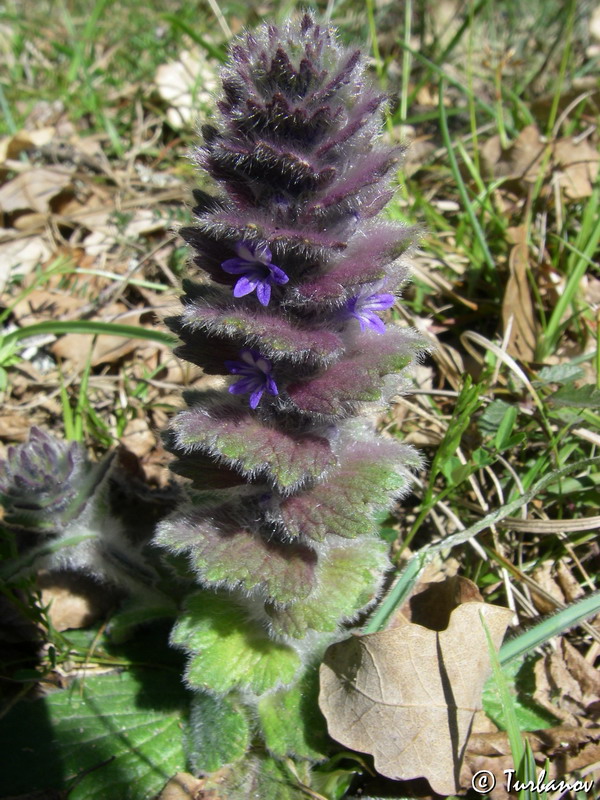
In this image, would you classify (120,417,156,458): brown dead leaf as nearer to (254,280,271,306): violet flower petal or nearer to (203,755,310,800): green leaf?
(203,755,310,800): green leaf

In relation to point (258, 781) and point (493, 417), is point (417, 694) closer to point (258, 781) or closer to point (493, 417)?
point (258, 781)

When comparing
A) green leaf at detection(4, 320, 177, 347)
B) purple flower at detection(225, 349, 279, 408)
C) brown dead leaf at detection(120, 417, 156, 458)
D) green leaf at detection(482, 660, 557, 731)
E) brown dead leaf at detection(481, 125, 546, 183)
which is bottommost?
green leaf at detection(482, 660, 557, 731)

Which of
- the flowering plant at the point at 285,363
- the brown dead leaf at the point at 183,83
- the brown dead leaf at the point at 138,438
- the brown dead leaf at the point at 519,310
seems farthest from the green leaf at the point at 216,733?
the brown dead leaf at the point at 183,83

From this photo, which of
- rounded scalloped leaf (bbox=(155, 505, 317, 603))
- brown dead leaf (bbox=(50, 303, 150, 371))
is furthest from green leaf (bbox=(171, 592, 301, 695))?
brown dead leaf (bbox=(50, 303, 150, 371))

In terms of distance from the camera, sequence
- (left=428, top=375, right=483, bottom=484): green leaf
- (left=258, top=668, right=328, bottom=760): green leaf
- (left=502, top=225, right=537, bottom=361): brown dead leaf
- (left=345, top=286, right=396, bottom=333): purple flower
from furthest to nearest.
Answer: (left=502, top=225, right=537, bottom=361): brown dead leaf → (left=428, top=375, right=483, bottom=484): green leaf → (left=258, top=668, right=328, bottom=760): green leaf → (left=345, top=286, right=396, bottom=333): purple flower

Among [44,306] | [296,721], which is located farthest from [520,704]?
[44,306]

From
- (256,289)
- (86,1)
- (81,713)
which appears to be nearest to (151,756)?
(81,713)

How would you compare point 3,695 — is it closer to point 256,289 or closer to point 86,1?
point 256,289
